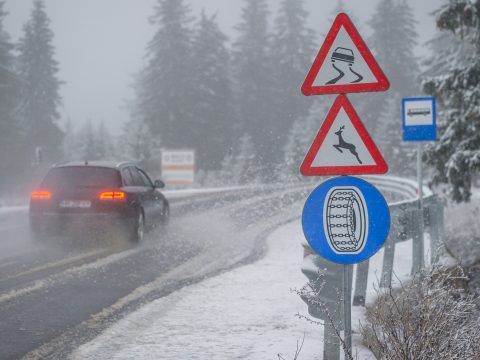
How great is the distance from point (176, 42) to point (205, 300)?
39394mm

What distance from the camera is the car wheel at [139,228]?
11.5 metres

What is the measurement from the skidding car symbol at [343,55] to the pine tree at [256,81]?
46.1 meters

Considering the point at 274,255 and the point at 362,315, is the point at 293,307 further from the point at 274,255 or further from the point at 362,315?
the point at 274,255

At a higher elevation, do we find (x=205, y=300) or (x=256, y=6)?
(x=256, y=6)

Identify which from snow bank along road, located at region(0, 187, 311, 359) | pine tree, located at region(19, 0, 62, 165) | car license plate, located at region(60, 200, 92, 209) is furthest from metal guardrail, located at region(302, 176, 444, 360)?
pine tree, located at region(19, 0, 62, 165)

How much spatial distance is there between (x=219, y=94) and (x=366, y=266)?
40013 millimetres

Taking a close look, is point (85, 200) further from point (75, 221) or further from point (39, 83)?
point (39, 83)

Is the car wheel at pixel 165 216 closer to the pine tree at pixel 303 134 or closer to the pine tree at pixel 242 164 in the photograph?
the pine tree at pixel 242 164

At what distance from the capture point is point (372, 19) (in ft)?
184

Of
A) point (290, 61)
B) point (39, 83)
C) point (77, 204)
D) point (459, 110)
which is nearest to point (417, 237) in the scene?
point (459, 110)

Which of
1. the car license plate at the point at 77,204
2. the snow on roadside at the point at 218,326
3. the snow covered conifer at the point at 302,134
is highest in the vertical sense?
the snow covered conifer at the point at 302,134

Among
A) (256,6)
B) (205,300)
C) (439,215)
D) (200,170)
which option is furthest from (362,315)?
(256,6)

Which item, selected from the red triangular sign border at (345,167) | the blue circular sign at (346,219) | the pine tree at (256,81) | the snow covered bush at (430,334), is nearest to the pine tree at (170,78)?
the pine tree at (256,81)

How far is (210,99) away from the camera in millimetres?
44625
